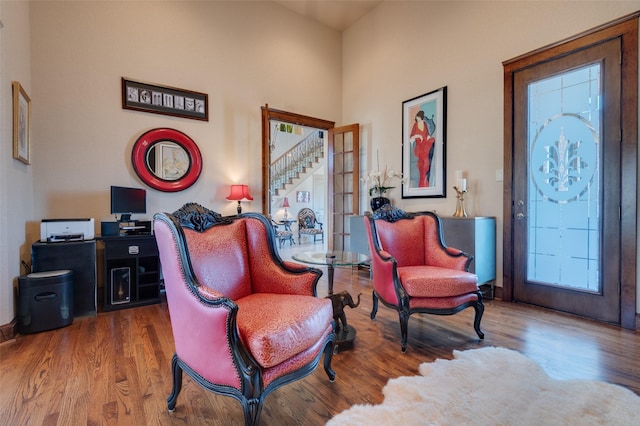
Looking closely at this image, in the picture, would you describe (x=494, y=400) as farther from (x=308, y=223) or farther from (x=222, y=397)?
(x=308, y=223)

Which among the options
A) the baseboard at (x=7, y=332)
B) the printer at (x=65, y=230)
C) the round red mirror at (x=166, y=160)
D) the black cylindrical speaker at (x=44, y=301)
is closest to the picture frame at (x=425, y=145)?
the round red mirror at (x=166, y=160)

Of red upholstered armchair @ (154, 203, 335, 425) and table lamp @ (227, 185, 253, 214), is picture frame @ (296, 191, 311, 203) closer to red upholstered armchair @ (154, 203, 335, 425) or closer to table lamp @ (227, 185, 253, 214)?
table lamp @ (227, 185, 253, 214)

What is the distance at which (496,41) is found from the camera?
135 inches

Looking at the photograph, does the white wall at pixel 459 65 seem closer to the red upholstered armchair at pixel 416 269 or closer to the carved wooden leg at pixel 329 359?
the red upholstered armchair at pixel 416 269

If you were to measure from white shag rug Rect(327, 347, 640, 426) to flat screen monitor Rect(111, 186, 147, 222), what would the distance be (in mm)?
3079

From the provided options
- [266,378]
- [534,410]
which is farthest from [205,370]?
[534,410]

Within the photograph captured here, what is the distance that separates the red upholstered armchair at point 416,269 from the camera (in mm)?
2270

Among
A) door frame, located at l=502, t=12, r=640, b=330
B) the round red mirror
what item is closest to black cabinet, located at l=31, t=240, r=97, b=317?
the round red mirror

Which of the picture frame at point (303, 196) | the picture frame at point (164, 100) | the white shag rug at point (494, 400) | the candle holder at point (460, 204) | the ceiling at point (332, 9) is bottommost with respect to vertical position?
the white shag rug at point (494, 400)

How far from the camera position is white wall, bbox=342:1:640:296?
3086 millimetres

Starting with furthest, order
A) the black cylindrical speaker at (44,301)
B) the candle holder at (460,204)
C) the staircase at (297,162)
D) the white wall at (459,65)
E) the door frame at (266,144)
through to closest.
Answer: the staircase at (297,162) → the door frame at (266,144) → the candle holder at (460,204) → the white wall at (459,65) → the black cylindrical speaker at (44,301)

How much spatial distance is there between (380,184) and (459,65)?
1830 millimetres

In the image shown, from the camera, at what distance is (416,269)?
101 inches

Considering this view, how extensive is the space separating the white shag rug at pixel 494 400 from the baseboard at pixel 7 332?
2.66 meters
